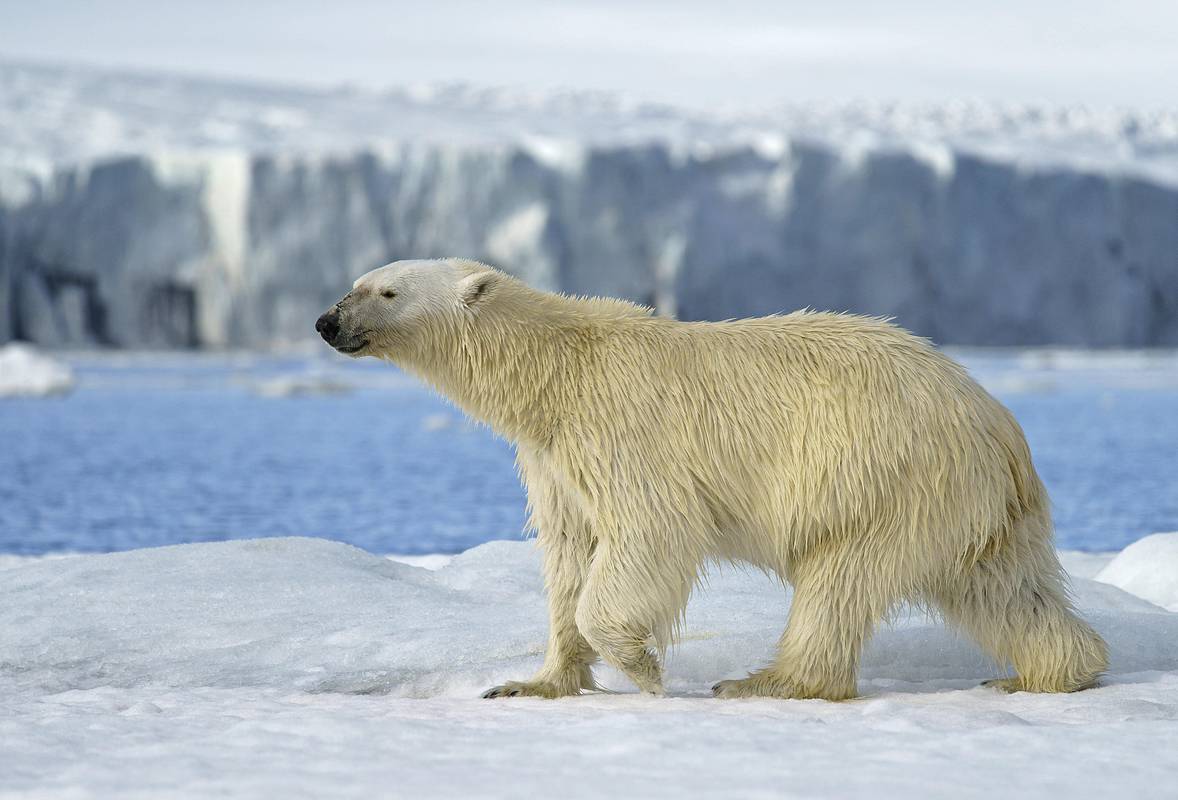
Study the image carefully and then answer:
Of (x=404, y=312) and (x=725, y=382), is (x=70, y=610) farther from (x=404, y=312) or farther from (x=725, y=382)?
(x=725, y=382)

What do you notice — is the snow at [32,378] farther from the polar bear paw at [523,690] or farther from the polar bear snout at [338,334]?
the polar bear paw at [523,690]

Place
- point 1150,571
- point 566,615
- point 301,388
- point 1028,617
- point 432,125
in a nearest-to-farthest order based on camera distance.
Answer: point 1028,617, point 566,615, point 1150,571, point 301,388, point 432,125

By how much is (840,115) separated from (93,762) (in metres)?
43.7

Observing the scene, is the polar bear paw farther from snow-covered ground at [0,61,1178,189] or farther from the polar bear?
snow-covered ground at [0,61,1178,189]

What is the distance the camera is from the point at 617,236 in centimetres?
2952

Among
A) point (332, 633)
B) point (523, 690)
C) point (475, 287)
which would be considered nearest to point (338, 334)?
→ point (475, 287)

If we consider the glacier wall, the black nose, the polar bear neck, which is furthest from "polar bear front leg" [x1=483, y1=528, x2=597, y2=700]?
the glacier wall

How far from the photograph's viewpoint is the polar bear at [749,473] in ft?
10.5

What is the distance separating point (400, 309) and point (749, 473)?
3.21ft

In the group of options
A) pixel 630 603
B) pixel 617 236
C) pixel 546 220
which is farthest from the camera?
pixel 617 236

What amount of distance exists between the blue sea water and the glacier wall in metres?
3.56

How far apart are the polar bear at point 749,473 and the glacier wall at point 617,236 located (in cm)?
2518

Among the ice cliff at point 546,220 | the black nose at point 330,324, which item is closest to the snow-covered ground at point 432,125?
the ice cliff at point 546,220

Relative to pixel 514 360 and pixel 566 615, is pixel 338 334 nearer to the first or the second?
pixel 514 360
